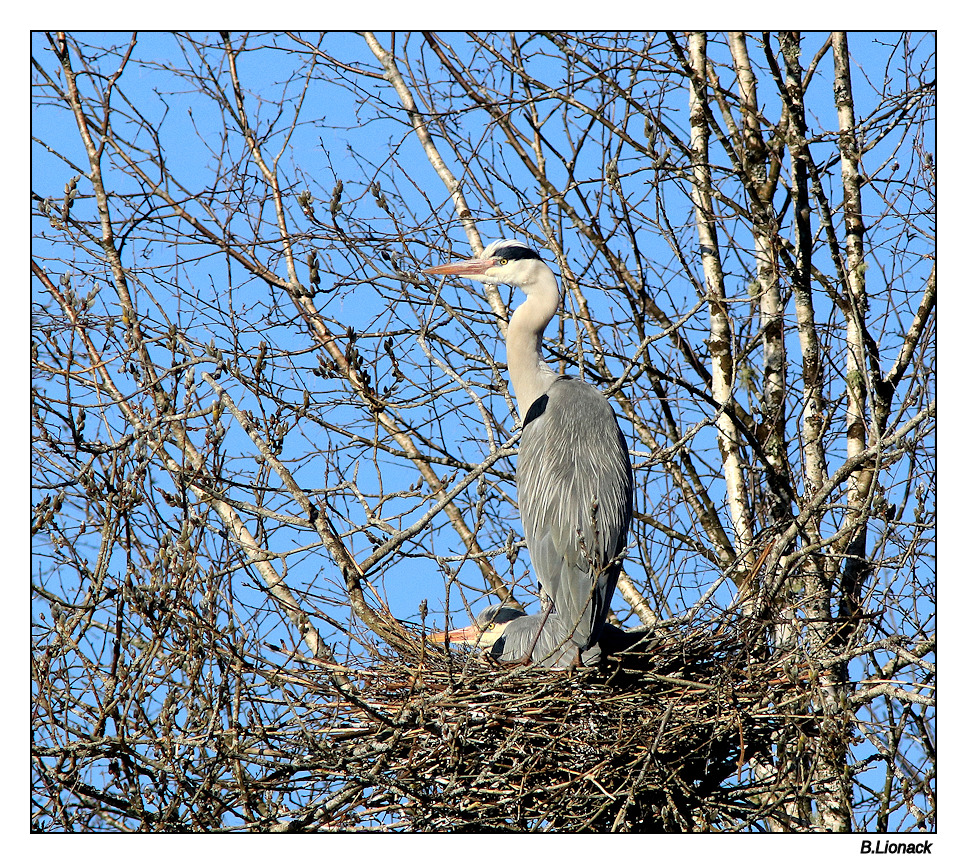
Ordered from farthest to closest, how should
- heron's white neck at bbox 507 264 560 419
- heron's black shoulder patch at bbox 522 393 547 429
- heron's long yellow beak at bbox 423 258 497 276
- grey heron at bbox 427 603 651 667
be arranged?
heron's long yellow beak at bbox 423 258 497 276 < heron's white neck at bbox 507 264 560 419 < heron's black shoulder patch at bbox 522 393 547 429 < grey heron at bbox 427 603 651 667

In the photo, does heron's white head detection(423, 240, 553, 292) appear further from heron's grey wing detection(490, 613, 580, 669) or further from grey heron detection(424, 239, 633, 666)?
heron's grey wing detection(490, 613, 580, 669)

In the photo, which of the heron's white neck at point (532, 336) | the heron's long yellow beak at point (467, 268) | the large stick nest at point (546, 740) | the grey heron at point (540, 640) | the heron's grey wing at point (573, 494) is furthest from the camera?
the heron's long yellow beak at point (467, 268)

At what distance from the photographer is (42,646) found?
3.97 metres

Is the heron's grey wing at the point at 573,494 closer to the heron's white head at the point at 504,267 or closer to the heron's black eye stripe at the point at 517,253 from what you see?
the heron's white head at the point at 504,267

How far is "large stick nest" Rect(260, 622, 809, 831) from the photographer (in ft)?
13.5

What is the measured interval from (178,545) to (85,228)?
2.15 m

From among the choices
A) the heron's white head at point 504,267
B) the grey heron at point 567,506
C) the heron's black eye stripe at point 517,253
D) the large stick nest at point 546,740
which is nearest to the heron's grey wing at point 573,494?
the grey heron at point 567,506

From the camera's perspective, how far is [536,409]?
5547 millimetres

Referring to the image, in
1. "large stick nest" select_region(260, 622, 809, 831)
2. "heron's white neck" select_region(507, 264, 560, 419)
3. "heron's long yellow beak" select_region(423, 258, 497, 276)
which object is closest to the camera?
"large stick nest" select_region(260, 622, 809, 831)

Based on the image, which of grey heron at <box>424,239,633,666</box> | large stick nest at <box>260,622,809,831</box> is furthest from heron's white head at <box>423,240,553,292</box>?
large stick nest at <box>260,622,809,831</box>

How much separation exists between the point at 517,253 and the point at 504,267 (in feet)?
0.33

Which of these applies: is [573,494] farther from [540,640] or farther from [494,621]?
[494,621]

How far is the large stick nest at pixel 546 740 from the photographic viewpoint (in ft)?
13.5
